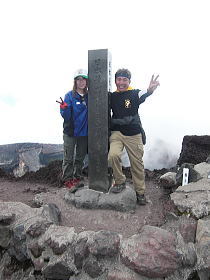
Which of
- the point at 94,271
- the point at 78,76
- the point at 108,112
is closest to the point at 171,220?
the point at 94,271

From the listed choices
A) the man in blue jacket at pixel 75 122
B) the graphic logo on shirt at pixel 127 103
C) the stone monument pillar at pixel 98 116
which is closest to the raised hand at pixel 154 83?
the graphic logo on shirt at pixel 127 103

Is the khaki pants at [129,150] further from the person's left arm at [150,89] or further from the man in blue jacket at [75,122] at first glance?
the man in blue jacket at [75,122]

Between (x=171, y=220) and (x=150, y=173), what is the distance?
3.60 metres

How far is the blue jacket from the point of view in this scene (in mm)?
6516

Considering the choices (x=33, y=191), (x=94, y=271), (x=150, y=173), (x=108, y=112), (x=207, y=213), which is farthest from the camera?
(x=150, y=173)

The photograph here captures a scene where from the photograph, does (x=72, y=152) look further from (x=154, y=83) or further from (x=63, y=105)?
(x=154, y=83)

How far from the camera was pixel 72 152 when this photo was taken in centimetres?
695

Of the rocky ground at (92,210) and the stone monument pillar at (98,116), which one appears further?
the stone monument pillar at (98,116)

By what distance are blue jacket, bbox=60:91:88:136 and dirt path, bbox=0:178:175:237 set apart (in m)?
1.43

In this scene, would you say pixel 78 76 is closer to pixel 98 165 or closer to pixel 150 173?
pixel 98 165

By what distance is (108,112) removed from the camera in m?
5.97

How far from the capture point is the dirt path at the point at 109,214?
5121mm

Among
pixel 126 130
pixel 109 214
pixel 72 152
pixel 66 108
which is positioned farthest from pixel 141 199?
pixel 66 108

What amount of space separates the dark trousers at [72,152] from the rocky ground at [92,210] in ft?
1.48
